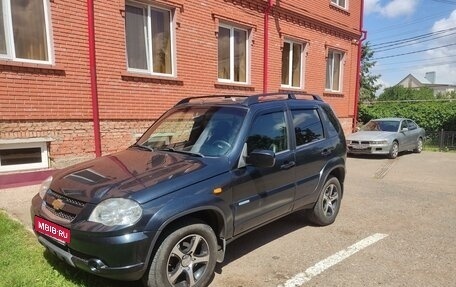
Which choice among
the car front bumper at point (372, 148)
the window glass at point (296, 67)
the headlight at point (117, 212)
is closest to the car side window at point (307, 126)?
the headlight at point (117, 212)

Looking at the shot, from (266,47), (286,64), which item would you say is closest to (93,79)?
(266,47)

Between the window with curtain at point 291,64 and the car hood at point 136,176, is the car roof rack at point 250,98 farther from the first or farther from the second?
the window with curtain at point 291,64

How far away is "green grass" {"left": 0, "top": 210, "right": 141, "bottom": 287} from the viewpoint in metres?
3.30

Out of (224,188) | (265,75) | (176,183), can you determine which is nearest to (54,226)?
(176,183)

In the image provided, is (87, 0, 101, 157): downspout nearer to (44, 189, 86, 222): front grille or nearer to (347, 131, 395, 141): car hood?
(44, 189, 86, 222): front grille

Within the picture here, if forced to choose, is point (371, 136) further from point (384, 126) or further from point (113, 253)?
point (113, 253)

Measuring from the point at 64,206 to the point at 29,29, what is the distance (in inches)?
194

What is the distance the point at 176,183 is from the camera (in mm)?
3143

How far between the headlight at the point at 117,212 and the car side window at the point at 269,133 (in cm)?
142

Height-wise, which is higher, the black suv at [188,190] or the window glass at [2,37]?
the window glass at [2,37]

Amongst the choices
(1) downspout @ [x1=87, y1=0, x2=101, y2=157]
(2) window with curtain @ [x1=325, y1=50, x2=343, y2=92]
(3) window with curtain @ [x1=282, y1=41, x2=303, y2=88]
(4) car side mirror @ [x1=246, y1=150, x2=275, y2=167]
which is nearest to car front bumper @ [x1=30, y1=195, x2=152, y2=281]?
(4) car side mirror @ [x1=246, y1=150, x2=275, y2=167]

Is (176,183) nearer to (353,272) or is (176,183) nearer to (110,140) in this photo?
(353,272)

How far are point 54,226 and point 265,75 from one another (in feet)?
29.8

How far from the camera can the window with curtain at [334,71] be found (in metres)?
14.7
